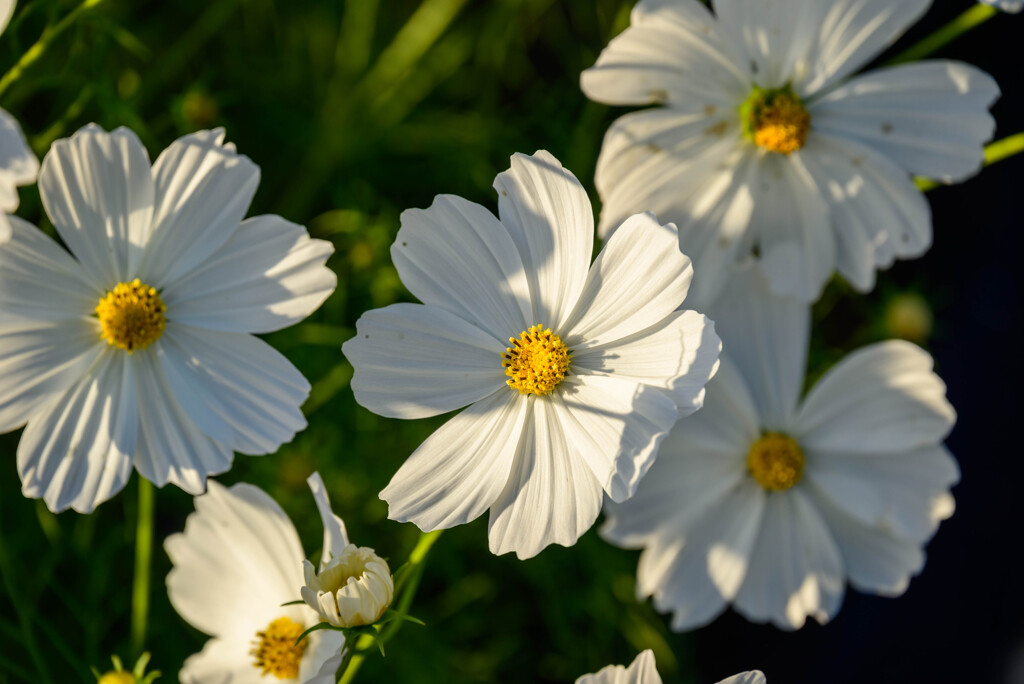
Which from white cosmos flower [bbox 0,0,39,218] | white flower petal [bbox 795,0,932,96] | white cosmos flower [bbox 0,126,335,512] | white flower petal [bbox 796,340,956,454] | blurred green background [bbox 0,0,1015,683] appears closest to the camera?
white cosmos flower [bbox 0,0,39,218]

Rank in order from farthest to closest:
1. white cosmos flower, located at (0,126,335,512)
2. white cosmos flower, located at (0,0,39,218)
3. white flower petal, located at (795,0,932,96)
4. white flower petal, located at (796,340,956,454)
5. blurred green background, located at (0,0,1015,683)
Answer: blurred green background, located at (0,0,1015,683) → white flower petal, located at (796,340,956,454) → white flower petal, located at (795,0,932,96) → white cosmos flower, located at (0,126,335,512) → white cosmos flower, located at (0,0,39,218)

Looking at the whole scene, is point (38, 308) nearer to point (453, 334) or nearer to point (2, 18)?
point (2, 18)

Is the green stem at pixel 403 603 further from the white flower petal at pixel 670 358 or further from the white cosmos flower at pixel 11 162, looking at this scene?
the white cosmos flower at pixel 11 162

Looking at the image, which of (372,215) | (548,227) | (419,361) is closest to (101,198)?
(419,361)

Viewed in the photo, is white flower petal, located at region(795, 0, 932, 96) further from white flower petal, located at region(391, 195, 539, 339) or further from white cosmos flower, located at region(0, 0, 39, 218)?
white cosmos flower, located at region(0, 0, 39, 218)

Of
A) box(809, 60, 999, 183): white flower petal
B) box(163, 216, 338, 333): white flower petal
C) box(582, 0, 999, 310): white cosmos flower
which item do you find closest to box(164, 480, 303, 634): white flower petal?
box(163, 216, 338, 333): white flower petal

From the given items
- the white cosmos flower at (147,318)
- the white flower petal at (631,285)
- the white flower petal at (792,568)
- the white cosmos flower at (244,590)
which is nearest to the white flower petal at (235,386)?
the white cosmos flower at (147,318)

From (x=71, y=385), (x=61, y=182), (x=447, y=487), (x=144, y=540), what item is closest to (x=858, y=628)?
(x=447, y=487)
